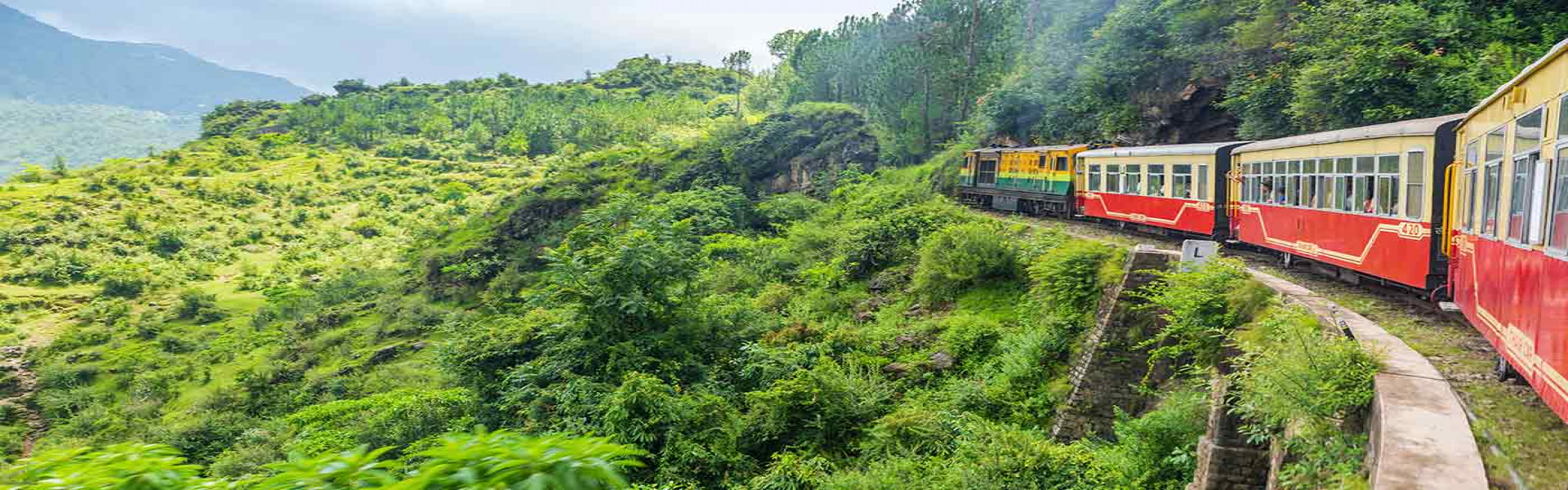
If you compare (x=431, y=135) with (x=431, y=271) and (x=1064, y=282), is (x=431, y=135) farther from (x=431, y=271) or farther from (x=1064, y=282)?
(x=1064, y=282)

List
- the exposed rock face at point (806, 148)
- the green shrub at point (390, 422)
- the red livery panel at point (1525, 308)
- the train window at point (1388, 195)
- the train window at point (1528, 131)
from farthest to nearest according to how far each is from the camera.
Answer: the exposed rock face at point (806, 148) < the green shrub at point (390, 422) < the train window at point (1388, 195) < the train window at point (1528, 131) < the red livery panel at point (1525, 308)

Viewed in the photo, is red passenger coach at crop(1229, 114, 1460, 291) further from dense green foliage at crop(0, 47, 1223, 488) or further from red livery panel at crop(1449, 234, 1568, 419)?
dense green foliage at crop(0, 47, 1223, 488)

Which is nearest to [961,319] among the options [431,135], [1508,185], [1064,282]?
[1064,282]

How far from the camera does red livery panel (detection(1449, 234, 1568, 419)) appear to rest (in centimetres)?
457

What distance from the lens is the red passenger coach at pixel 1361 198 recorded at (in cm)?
911

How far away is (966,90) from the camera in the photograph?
4059 cm

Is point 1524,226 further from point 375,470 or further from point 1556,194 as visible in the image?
point 375,470

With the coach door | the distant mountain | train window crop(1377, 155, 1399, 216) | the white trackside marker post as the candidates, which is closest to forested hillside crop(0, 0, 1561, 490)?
the white trackside marker post

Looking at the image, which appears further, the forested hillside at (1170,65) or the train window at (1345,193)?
the forested hillside at (1170,65)

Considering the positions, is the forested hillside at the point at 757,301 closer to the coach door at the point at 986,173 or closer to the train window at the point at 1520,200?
the train window at the point at 1520,200

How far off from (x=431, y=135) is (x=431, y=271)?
6429 centimetres

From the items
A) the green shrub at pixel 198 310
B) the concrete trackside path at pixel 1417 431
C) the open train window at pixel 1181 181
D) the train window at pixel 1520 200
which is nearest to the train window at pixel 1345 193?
the concrete trackside path at pixel 1417 431

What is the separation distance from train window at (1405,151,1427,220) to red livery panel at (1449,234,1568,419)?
176cm

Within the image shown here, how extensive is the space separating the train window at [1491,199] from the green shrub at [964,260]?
9.60 meters
